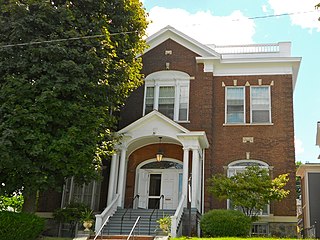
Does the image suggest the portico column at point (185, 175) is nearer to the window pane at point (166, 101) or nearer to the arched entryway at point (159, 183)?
the arched entryway at point (159, 183)

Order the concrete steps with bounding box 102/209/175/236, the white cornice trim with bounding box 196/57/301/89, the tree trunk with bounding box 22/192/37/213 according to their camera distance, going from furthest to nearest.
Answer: the white cornice trim with bounding box 196/57/301/89 → the concrete steps with bounding box 102/209/175/236 → the tree trunk with bounding box 22/192/37/213

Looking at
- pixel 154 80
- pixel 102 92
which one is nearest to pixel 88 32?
pixel 102 92

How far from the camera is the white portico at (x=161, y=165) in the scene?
17.5 meters

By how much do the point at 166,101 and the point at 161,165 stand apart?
125 inches

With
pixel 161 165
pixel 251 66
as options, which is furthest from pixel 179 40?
pixel 161 165

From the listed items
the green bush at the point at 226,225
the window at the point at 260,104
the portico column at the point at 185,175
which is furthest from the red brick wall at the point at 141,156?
the green bush at the point at 226,225

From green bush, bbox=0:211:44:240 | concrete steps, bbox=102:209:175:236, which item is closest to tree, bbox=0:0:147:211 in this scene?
green bush, bbox=0:211:44:240

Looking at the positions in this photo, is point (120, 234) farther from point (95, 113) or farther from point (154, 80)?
point (154, 80)

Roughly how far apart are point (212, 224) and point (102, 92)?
6243 millimetres

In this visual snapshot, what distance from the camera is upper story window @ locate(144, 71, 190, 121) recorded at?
2062cm

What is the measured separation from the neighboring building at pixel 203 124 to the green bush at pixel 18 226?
14.6ft

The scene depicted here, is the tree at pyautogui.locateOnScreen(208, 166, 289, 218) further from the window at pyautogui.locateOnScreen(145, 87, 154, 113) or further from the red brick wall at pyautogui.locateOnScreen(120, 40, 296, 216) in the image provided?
the window at pyautogui.locateOnScreen(145, 87, 154, 113)

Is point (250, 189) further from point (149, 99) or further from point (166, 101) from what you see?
point (149, 99)

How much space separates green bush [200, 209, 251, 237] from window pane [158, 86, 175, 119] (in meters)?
6.74
